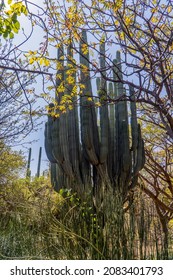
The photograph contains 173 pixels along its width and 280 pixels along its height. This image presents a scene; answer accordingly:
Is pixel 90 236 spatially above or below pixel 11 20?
below

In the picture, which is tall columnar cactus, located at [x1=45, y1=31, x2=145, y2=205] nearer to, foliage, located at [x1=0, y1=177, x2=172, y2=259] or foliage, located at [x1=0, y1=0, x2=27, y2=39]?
foliage, located at [x1=0, y1=177, x2=172, y2=259]

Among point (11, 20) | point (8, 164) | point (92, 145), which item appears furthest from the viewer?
point (8, 164)

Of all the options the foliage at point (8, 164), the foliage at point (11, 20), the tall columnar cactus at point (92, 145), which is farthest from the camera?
the foliage at point (8, 164)

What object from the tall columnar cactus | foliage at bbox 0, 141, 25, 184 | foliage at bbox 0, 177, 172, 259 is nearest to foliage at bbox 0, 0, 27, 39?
foliage at bbox 0, 177, 172, 259

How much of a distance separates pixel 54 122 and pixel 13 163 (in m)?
3.33

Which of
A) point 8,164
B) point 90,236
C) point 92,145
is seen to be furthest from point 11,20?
point 8,164

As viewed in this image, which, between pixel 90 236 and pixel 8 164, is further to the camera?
pixel 8 164

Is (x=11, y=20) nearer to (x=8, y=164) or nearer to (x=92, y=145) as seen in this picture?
(x=92, y=145)

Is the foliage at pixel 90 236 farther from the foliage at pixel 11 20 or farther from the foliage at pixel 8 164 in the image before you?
the foliage at pixel 8 164

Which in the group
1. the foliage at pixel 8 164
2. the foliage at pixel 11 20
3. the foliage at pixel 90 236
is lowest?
the foliage at pixel 90 236

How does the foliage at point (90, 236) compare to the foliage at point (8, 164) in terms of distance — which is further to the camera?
the foliage at point (8, 164)

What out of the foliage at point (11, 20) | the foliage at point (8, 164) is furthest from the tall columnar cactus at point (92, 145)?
the foliage at point (11, 20)

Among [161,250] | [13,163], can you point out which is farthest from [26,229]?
[13,163]

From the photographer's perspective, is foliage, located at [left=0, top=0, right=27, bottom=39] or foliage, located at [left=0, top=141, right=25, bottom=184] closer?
foliage, located at [left=0, top=0, right=27, bottom=39]
